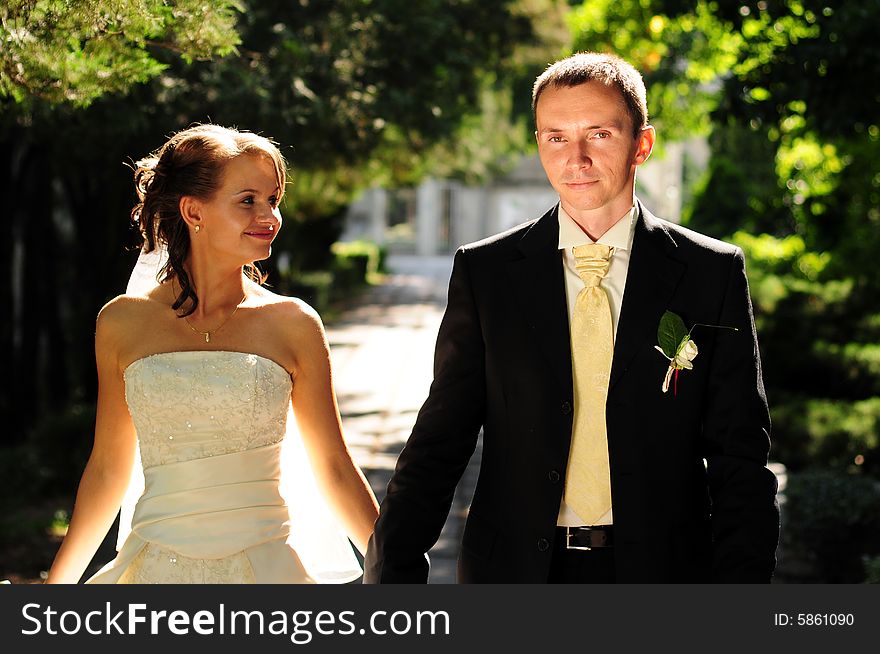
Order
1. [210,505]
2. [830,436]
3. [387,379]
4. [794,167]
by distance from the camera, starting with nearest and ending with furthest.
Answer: [210,505]
[830,436]
[387,379]
[794,167]

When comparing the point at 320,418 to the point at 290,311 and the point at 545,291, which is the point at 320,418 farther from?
the point at 545,291

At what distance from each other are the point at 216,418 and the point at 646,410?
1.26m

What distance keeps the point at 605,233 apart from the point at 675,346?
1.12 feet

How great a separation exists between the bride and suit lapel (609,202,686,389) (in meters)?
1.00

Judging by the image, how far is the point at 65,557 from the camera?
11.0 ft

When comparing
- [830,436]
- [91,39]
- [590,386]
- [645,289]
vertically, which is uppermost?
[91,39]

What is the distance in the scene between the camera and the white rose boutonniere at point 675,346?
2.72 meters

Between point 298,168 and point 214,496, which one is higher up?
point 298,168

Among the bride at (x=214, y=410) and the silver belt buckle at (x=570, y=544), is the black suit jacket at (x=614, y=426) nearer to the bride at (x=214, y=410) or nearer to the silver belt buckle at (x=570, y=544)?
the silver belt buckle at (x=570, y=544)

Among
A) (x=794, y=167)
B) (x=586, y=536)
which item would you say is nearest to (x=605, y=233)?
(x=586, y=536)

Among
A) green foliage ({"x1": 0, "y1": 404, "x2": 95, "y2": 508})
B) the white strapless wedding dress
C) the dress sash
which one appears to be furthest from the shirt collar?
green foliage ({"x1": 0, "y1": 404, "x2": 95, "y2": 508})

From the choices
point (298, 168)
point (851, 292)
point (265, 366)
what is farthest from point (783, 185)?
point (265, 366)

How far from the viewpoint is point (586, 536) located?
2.77m

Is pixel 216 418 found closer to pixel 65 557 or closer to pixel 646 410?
pixel 65 557
